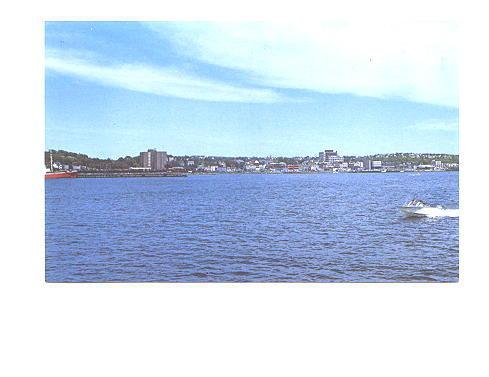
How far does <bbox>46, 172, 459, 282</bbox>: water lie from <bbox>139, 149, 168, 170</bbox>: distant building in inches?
10.6

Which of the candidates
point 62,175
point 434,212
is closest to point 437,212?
point 434,212

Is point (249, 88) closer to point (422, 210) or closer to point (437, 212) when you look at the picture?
point (422, 210)

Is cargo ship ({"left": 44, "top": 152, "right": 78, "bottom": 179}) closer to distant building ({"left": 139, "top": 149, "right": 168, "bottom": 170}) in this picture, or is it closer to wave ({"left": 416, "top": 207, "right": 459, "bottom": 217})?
distant building ({"left": 139, "top": 149, "right": 168, "bottom": 170})

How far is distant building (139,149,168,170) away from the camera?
10.4m

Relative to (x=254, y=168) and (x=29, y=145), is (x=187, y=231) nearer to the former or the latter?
(x=254, y=168)

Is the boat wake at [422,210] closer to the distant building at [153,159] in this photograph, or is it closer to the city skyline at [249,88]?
the city skyline at [249,88]

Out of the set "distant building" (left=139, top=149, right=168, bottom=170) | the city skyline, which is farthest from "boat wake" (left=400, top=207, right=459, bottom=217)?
"distant building" (left=139, top=149, right=168, bottom=170)

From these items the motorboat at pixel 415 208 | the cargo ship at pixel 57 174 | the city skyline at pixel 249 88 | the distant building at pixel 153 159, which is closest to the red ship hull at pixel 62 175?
the cargo ship at pixel 57 174

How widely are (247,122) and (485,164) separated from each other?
11.6ft

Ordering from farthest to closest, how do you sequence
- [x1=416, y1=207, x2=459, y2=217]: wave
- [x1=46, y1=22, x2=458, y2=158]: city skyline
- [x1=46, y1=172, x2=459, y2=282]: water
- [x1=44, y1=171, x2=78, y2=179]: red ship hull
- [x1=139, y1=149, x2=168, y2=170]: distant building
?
[x1=139, y1=149, x2=168, y2=170]: distant building → [x1=416, y1=207, x2=459, y2=217]: wave → [x1=44, y1=171, x2=78, y2=179]: red ship hull → [x1=46, y1=22, x2=458, y2=158]: city skyline → [x1=46, y1=172, x2=459, y2=282]: water

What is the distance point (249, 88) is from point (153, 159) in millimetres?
2404
